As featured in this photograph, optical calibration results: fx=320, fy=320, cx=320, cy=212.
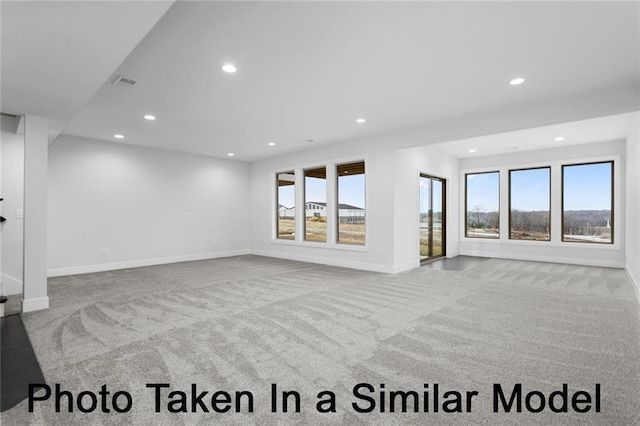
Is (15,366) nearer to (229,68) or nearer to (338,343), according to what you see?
(338,343)

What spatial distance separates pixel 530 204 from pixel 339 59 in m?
6.93

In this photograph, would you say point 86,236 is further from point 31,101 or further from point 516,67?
point 516,67

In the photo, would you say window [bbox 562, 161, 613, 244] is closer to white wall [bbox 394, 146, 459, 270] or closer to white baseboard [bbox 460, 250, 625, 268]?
white baseboard [bbox 460, 250, 625, 268]

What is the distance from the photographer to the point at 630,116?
4.98 meters

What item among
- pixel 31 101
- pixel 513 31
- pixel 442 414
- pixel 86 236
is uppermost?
pixel 513 31

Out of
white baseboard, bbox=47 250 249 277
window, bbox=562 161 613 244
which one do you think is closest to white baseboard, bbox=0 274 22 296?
white baseboard, bbox=47 250 249 277

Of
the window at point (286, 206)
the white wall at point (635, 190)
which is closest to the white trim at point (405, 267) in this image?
the window at point (286, 206)

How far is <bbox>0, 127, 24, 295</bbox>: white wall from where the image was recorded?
14.2 feet

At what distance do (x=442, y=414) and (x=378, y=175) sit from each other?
4.91m

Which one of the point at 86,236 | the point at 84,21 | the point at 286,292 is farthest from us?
the point at 86,236

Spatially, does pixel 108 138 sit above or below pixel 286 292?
above

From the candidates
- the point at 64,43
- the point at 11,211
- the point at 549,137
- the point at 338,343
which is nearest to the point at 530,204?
the point at 549,137

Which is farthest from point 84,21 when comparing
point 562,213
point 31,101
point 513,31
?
point 562,213

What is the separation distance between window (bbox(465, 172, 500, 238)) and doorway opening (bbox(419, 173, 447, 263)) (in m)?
1.04
